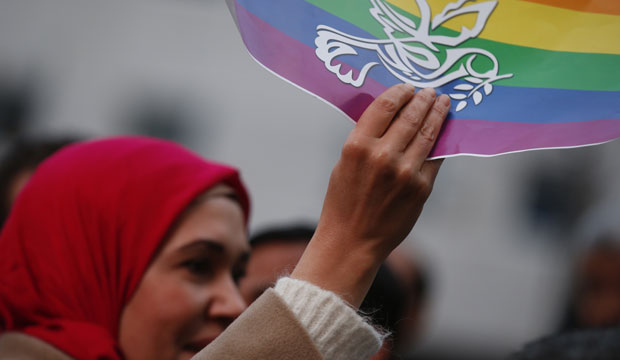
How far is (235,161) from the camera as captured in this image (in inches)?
396

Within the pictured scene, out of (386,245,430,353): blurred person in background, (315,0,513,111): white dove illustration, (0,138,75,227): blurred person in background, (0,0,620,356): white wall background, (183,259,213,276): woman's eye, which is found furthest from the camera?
(0,0,620,356): white wall background

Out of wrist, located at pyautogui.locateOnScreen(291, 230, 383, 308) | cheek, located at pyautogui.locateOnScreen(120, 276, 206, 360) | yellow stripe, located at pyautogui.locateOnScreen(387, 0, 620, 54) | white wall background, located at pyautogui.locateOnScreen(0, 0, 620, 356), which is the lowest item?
white wall background, located at pyautogui.locateOnScreen(0, 0, 620, 356)

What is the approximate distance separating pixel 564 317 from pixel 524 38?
8.38 ft

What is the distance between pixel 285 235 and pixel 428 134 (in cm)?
174

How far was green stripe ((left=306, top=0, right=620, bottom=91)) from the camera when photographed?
139cm

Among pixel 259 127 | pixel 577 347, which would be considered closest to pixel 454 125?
pixel 577 347

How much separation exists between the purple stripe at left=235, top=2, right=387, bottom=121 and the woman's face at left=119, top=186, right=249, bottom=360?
0.77 meters

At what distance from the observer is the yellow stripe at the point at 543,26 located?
1383 mm

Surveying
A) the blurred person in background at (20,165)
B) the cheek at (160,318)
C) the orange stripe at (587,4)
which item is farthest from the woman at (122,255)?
the orange stripe at (587,4)

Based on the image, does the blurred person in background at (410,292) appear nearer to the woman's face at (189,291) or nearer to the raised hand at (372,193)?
the woman's face at (189,291)

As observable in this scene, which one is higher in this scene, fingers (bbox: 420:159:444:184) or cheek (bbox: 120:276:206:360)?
fingers (bbox: 420:159:444:184)

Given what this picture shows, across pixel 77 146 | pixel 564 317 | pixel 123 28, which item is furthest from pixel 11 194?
pixel 123 28

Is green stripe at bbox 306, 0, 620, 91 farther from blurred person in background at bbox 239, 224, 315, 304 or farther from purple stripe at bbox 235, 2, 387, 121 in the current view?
blurred person in background at bbox 239, 224, 315, 304

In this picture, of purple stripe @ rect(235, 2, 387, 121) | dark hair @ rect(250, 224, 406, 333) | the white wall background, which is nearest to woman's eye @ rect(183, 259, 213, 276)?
dark hair @ rect(250, 224, 406, 333)
